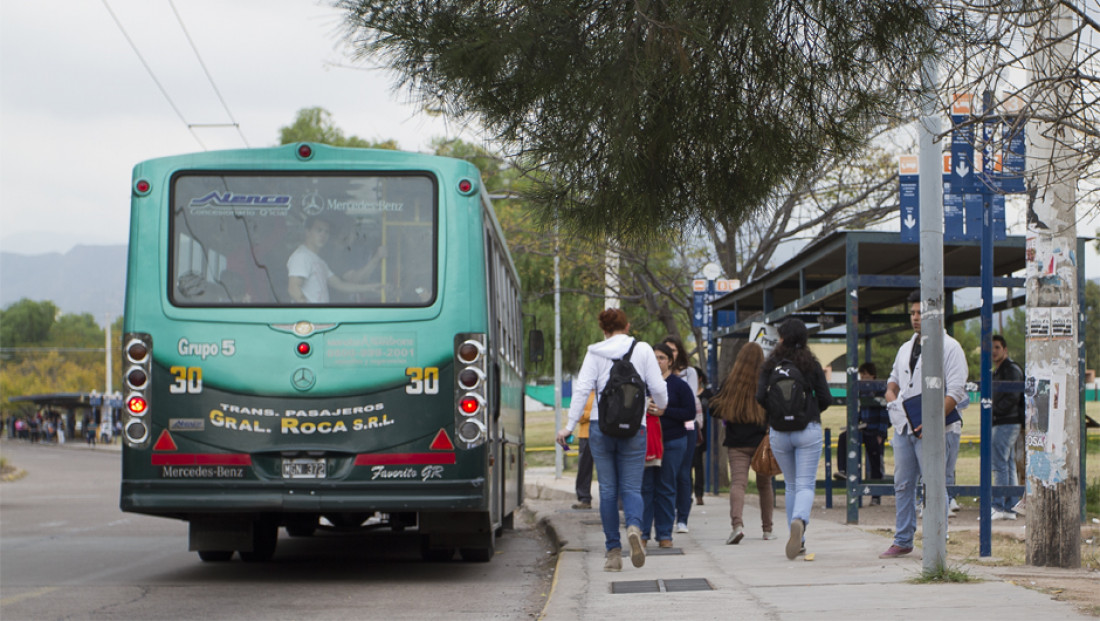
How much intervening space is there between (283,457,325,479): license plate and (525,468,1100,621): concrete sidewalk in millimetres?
1786

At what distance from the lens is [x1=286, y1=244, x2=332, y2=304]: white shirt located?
9461mm

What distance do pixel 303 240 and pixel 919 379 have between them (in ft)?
14.5

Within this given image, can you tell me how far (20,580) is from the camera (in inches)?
396

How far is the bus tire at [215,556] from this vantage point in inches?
445

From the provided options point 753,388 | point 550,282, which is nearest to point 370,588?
point 753,388

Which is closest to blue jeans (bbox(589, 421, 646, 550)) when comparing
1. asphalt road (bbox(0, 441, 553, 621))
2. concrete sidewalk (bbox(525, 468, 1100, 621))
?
concrete sidewalk (bbox(525, 468, 1100, 621))

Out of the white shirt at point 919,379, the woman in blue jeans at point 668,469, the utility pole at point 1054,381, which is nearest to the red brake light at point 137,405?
the woman in blue jeans at point 668,469

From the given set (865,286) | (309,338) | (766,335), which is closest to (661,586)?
(309,338)

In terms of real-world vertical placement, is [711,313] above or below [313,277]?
above

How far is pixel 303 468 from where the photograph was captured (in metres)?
9.18

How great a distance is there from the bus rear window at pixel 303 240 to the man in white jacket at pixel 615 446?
1.28 metres

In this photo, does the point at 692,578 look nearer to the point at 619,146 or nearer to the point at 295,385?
the point at 295,385

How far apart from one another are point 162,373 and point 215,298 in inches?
25.2

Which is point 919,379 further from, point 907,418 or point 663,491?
point 663,491
